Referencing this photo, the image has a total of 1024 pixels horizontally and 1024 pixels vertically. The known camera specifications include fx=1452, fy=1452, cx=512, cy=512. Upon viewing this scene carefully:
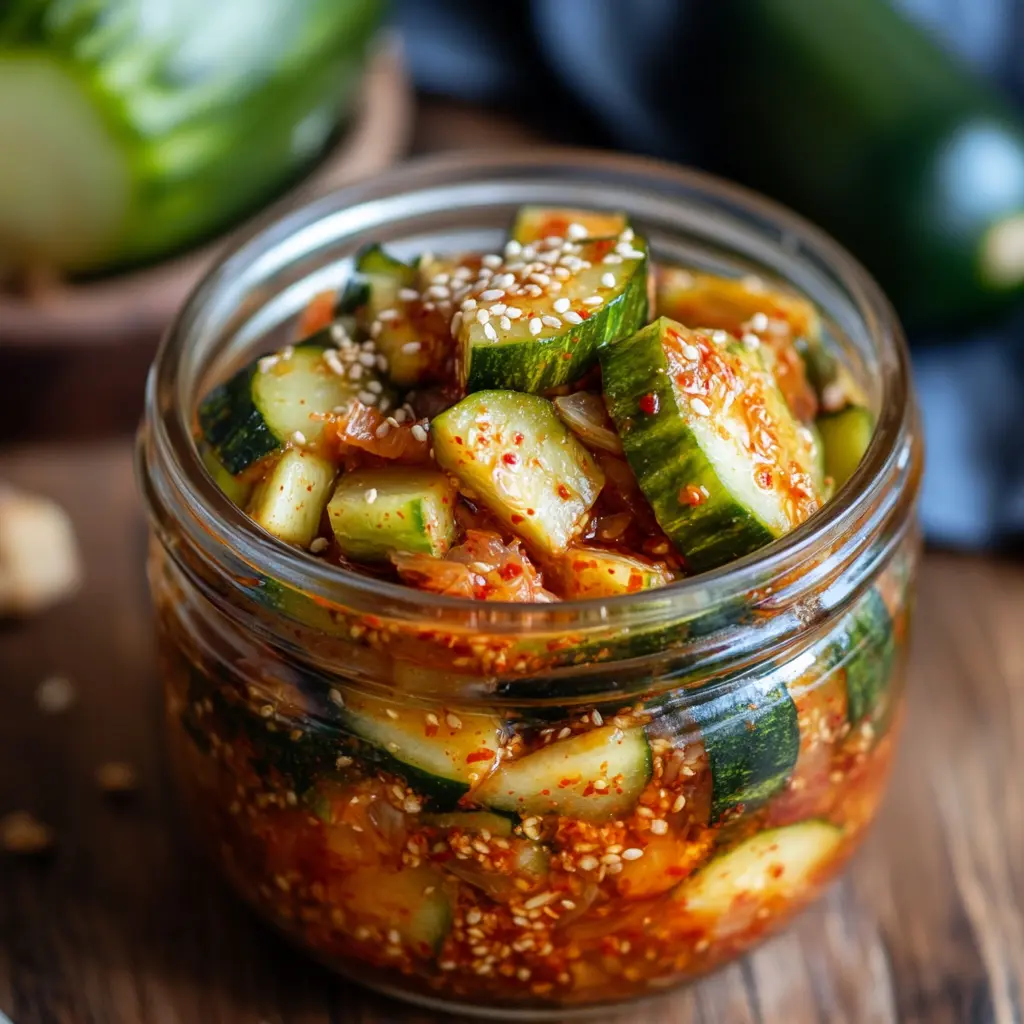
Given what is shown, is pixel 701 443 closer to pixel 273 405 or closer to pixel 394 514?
pixel 394 514

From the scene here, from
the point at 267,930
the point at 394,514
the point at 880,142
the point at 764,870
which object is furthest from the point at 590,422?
the point at 880,142

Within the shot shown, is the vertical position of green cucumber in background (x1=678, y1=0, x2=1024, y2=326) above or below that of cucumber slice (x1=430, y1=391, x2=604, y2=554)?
below

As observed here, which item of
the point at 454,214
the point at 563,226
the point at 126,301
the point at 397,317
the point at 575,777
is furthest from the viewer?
the point at 126,301

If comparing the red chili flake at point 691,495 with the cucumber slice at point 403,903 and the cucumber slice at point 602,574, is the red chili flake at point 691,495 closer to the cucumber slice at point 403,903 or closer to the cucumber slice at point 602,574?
the cucumber slice at point 602,574

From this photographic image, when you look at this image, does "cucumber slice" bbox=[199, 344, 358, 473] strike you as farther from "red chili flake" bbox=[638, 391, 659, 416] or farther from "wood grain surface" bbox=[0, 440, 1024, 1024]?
"wood grain surface" bbox=[0, 440, 1024, 1024]

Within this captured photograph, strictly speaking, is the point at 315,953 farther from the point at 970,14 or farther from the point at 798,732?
the point at 970,14

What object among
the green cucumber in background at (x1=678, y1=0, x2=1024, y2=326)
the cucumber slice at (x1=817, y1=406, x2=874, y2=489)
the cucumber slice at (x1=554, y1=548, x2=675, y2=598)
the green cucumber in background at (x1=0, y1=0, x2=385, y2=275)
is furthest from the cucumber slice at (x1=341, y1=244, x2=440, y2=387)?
the green cucumber in background at (x1=678, y1=0, x2=1024, y2=326)

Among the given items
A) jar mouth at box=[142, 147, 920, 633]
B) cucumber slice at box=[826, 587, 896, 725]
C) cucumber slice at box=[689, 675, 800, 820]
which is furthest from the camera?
cucumber slice at box=[826, 587, 896, 725]
